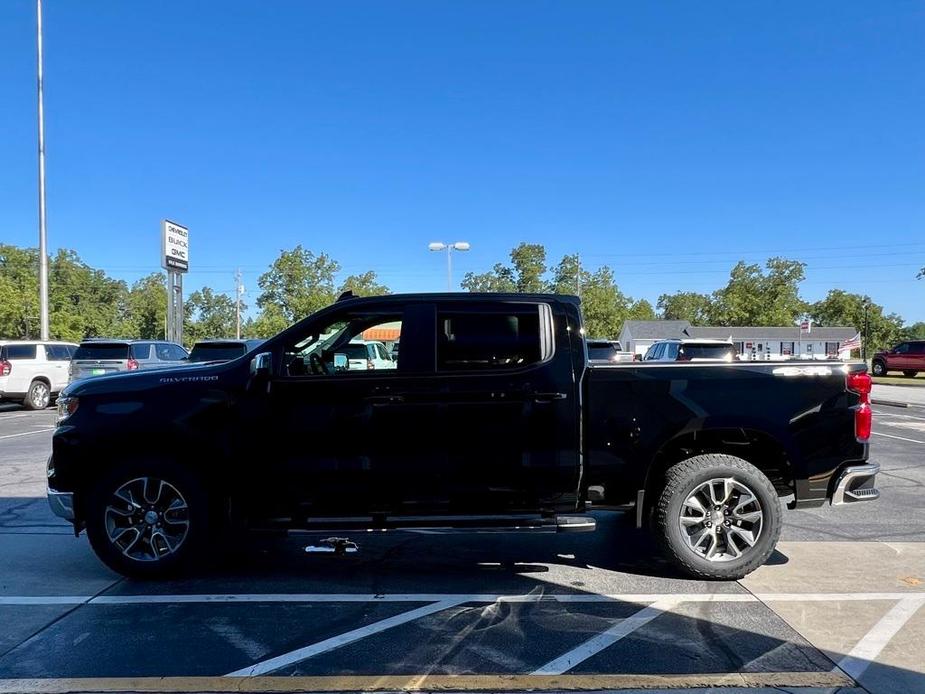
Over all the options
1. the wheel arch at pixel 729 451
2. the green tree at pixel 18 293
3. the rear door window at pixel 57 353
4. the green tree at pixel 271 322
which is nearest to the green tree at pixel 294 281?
the green tree at pixel 271 322

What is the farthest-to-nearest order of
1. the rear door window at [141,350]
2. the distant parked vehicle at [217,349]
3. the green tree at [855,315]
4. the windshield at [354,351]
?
1. the green tree at [855,315]
2. the rear door window at [141,350]
3. the distant parked vehicle at [217,349]
4. the windshield at [354,351]

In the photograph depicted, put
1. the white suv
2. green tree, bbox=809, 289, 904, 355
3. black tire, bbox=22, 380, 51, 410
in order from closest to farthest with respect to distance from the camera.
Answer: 1. the white suv
2. black tire, bbox=22, 380, 51, 410
3. green tree, bbox=809, 289, 904, 355

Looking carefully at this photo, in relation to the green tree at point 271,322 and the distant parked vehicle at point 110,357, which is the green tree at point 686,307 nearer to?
the green tree at point 271,322

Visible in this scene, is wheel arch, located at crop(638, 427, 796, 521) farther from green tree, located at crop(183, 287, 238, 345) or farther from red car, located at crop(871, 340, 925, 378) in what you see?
green tree, located at crop(183, 287, 238, 345)

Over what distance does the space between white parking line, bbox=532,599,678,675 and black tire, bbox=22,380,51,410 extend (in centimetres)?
1873

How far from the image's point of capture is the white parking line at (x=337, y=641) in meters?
3.55

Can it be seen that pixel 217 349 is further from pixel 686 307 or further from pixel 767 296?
pixel 686 307

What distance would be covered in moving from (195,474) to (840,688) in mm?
4154

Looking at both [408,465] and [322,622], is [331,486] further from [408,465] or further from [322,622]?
[322,622]

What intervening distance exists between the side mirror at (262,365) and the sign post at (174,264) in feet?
97.5

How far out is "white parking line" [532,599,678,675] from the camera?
357 centimetres

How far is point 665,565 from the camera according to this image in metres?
5.33

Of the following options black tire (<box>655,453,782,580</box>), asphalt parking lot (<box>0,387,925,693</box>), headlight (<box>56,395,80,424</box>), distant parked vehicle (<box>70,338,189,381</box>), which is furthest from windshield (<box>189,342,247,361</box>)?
black tire (<box>655,453,782,580</box>)

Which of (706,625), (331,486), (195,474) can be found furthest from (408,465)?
(706,625)
